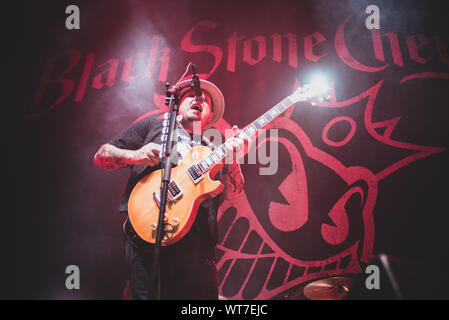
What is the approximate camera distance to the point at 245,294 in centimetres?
272

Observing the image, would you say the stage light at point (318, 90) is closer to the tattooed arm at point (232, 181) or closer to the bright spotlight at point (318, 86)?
the bright spotlight at point (318, 86)

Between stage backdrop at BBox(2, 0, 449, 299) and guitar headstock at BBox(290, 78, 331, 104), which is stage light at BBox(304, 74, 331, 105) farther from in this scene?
stage backdrop at BBox(2, 0, 449, 299)

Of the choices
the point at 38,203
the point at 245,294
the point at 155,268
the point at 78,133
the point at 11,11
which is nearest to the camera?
the point at 155,268

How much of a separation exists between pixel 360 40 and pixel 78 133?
3.81 metres

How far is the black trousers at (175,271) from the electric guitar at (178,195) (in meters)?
0.15

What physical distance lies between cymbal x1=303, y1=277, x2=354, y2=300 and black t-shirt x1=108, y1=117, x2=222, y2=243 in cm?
86

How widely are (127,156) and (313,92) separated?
1954 millimetres

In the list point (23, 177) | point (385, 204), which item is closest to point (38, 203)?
point (23, 177)

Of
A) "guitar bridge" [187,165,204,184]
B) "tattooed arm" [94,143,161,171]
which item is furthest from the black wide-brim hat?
"tattooed arm" [94,143,161,171]

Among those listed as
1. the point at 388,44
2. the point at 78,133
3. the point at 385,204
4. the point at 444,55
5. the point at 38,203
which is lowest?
the point at 385,204

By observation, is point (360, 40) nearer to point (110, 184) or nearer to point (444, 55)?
point (444, 55)

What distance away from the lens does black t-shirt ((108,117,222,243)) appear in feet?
6.98

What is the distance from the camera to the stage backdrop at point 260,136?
109 inches

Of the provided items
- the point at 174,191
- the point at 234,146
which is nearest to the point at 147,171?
the point at 174,191
